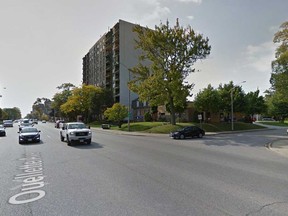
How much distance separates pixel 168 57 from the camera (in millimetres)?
40750

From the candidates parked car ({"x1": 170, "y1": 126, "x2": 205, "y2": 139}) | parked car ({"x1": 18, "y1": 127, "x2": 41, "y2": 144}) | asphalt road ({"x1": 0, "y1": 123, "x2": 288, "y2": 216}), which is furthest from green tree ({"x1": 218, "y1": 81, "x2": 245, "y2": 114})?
asphalt road ({"x1": 0, "y1": 123, "x2": 288, "y2": 216})

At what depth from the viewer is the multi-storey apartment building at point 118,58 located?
82.1 meters

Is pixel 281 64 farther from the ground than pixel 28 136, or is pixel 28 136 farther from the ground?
pixel 281 64

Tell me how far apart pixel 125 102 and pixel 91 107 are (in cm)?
1171

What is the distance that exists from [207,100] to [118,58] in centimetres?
4601

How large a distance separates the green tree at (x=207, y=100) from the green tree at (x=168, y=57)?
5.23 m

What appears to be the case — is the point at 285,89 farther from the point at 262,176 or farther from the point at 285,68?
the point at 262,176

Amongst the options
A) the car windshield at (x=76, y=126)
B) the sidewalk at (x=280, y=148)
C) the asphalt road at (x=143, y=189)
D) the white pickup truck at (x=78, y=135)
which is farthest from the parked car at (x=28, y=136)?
the sidewalk at (x=280, y=148)

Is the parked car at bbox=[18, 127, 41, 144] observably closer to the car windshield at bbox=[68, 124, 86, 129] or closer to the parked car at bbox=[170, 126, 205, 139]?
the car windshield at bbox=[68, 124, 86, 129]

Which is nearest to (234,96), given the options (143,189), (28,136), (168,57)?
(168,57)

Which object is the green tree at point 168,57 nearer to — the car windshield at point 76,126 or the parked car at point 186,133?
the parked car at point 186,133

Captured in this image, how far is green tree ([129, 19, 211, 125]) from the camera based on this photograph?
38.2m

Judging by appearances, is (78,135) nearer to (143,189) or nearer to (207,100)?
(143,189)

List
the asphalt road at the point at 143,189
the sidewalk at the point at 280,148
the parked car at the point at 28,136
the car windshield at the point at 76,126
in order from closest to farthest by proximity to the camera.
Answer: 1. the asphalt road at the point at 143,189
2. the sidewalk at the point at 280,148
3. the car windshield at the point at 76,126
4. the parked car at the point at 28,136
